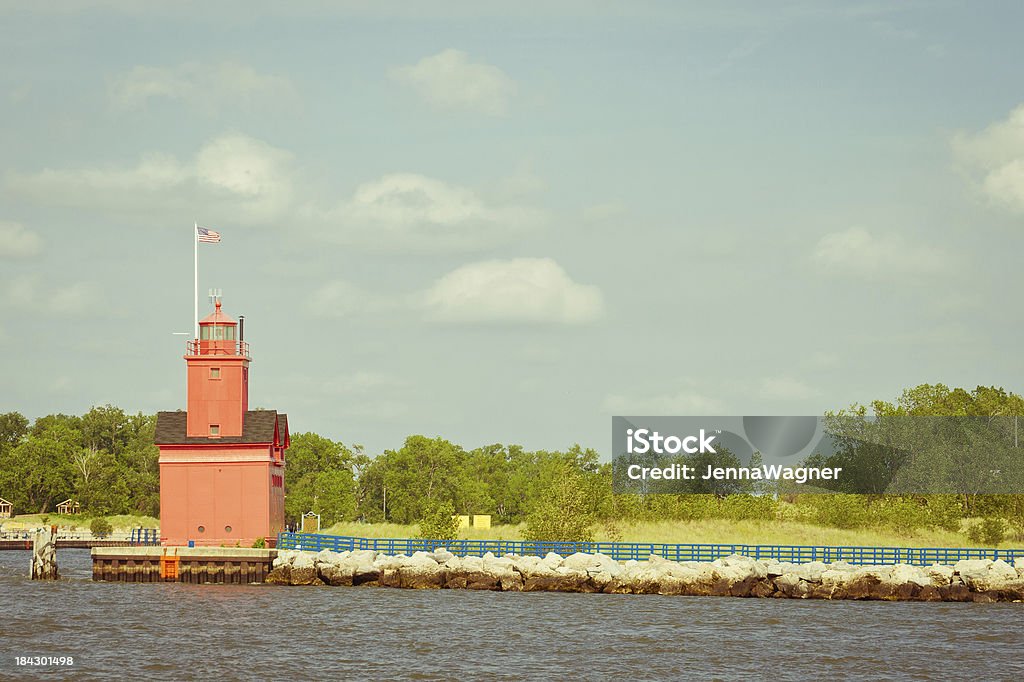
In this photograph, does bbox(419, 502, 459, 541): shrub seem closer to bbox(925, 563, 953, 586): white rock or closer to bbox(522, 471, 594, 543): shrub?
bbox(522, 471, 594, 543): shrub

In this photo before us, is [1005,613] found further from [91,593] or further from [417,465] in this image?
[417,465]

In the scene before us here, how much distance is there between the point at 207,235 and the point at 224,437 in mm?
9736

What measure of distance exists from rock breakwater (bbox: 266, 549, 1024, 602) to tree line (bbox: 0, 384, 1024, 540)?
10.8 meters

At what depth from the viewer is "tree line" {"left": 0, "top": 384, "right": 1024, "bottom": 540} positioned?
77375 millimetres

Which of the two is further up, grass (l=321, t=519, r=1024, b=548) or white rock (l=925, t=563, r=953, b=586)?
grass (l=321, t=519, r=1024, b=548)

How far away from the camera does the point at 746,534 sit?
73625 millimetres

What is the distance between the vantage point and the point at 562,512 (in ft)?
221

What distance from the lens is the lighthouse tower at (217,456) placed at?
6191 cm

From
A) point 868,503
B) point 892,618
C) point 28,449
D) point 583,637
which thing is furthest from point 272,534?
point 28,449

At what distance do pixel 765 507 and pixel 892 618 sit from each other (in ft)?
90.7

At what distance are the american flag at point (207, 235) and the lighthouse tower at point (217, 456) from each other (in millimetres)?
3572

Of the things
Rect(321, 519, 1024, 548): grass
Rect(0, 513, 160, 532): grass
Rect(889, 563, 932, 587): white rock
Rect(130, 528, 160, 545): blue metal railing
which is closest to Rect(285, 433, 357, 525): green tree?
Rect(0, 513, 160, 532): grass

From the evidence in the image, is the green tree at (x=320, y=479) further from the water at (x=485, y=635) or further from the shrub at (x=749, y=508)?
the water at (x=485, y=635)

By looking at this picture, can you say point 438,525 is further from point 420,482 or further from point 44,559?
point 420,482
